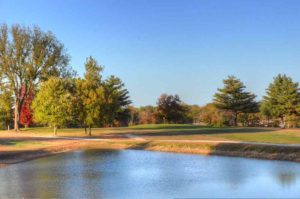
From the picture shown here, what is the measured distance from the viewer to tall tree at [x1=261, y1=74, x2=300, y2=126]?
72.4m

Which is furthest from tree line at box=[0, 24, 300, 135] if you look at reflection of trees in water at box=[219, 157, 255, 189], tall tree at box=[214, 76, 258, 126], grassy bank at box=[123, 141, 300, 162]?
reflection of trees in water at box=[219, 157, 255, 189]

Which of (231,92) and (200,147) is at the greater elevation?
(231,92)

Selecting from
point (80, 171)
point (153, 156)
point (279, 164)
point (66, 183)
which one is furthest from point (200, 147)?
point (66, 183)

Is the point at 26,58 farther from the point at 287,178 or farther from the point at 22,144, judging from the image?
the point at 287,178

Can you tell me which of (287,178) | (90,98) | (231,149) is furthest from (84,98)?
(287,178)

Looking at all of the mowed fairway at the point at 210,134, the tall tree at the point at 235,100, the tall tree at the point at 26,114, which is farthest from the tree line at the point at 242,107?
the tall tree at the point at 26,114

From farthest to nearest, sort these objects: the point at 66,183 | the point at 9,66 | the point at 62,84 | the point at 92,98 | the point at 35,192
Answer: the point at 9,66, the point at 62,84, the point at 92,98, the point at 66,183, the point at 35,192

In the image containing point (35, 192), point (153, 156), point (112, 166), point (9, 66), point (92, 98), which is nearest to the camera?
point (35, 192)

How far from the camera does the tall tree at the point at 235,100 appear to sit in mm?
78250

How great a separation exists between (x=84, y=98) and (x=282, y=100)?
123ft

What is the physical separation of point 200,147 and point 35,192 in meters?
19.1

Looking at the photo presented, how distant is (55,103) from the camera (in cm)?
5331

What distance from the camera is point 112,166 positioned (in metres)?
29.0

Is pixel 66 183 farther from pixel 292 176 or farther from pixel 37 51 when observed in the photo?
pixel 37 51
